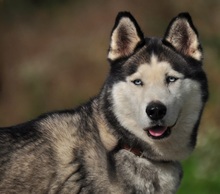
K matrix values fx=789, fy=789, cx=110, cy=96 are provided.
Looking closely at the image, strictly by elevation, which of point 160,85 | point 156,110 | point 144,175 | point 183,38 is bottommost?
point 144,175

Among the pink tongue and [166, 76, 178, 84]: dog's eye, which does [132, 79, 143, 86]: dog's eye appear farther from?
the pink tongue

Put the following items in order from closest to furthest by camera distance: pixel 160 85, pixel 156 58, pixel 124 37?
pixel 160 85 < pixel 156 58 < pixel 124 37

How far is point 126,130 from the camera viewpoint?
20.4ft

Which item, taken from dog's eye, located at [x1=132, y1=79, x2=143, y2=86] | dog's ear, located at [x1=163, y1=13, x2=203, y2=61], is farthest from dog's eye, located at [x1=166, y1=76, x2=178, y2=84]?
dog's ear, located at [x1=163, y1=13, x2=203, y2=61]

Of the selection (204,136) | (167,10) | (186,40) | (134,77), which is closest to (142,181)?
(134,77)

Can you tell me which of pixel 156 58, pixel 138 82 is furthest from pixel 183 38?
pixel 138 82

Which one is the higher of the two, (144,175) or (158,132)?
(158,132)

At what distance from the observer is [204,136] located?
501 inches

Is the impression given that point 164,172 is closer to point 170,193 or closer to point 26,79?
point 170,193

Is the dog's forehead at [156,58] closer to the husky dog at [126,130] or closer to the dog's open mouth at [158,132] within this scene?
the husky dog at [126,130]

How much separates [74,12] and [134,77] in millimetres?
12925

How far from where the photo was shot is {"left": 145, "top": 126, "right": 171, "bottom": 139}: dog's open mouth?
6.13 m

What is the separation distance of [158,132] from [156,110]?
9.9 inches

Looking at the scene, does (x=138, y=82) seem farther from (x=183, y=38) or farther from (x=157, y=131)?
(x=183, y=38)
